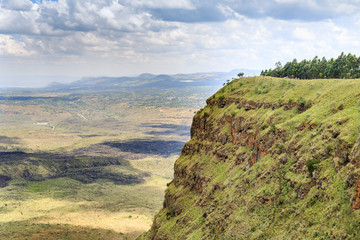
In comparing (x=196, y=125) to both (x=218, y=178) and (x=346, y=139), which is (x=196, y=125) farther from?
(x=346, y=139)

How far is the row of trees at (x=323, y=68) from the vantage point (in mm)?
106125

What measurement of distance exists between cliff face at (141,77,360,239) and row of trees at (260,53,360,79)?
37.7 metres

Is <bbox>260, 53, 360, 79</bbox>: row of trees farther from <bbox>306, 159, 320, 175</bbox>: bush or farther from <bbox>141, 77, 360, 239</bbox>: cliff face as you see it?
<bbox>306, 159, 320, 175</bbox>: bush

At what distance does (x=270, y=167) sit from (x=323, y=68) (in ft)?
259

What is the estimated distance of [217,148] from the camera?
243 ft

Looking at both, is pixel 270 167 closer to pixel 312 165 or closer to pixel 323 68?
pixel 312 165

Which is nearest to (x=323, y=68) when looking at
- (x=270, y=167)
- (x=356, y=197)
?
(x=270, y=167)

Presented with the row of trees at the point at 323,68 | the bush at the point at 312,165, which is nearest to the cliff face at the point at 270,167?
the bush at the point at 312,165

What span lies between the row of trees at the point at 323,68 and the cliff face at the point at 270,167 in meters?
37.7

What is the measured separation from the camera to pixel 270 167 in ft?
165

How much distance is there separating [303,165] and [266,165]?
30.3ft

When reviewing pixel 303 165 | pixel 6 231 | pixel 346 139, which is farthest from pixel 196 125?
pixel 6 231

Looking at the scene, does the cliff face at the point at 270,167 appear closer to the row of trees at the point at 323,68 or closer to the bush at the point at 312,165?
the bush at the point at 312,165

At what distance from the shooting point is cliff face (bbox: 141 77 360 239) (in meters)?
36.9
